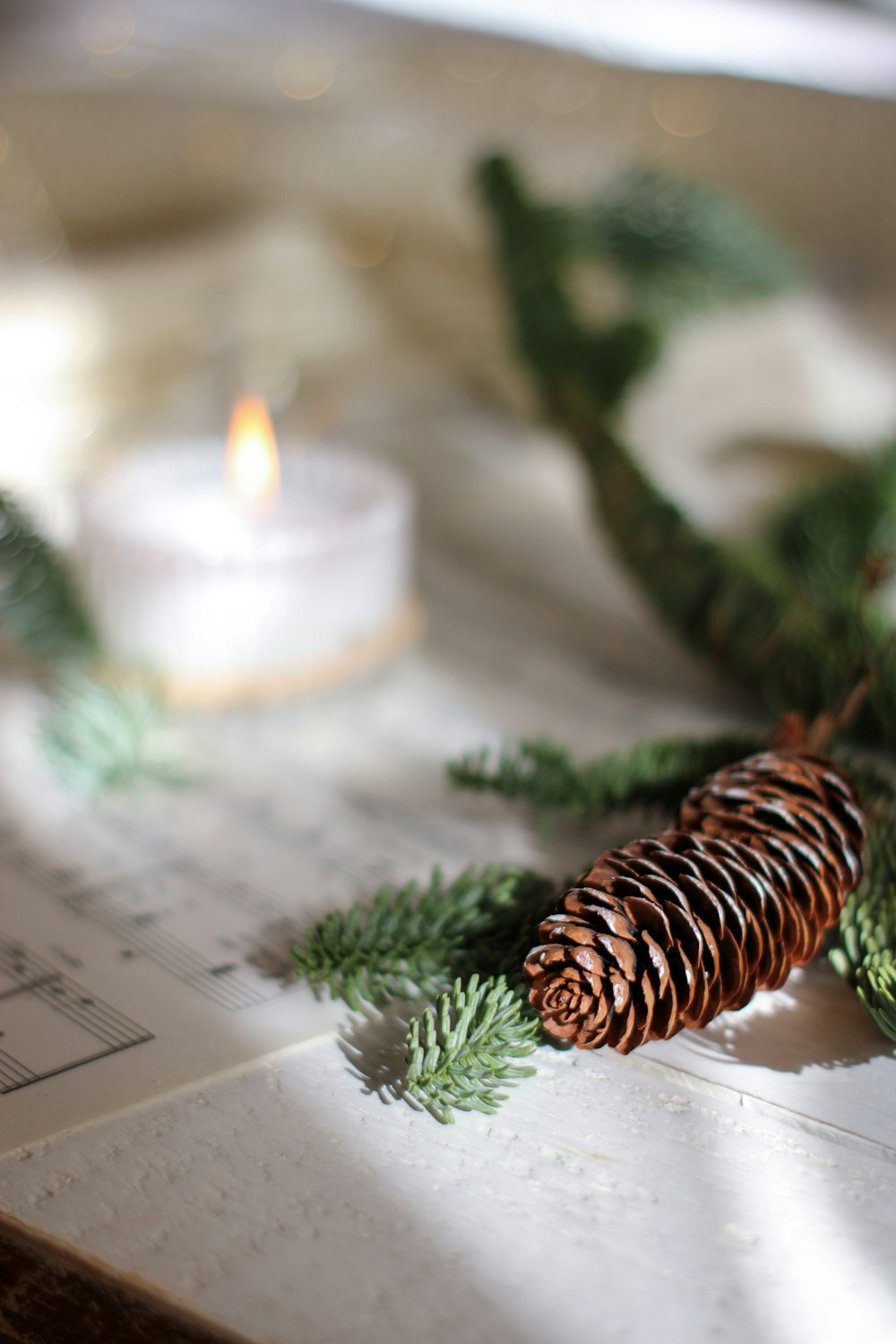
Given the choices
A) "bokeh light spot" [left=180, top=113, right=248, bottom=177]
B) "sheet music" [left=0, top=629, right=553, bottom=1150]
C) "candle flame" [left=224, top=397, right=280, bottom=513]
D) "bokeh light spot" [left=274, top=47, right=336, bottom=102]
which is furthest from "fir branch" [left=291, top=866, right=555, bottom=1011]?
"bokeh light spot" [left=274, top=47, right=336, bottom=102]

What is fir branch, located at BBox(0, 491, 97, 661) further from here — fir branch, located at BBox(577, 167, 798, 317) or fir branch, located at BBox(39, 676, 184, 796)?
fir branch, located at BBox(577, 167, 798, 317)

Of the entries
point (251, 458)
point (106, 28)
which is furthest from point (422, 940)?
point (106, 28)

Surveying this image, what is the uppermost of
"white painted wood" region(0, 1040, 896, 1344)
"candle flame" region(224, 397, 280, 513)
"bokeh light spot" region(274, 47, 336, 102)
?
"bokeh light spot" region(274, 47, 336, 102)

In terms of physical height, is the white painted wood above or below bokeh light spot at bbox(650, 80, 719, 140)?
below

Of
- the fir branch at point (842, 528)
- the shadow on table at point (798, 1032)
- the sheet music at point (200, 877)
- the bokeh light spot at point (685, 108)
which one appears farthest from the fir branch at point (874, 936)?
the bokeh light spot at point (685, 108)

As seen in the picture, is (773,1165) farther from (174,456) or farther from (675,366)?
(675,366)

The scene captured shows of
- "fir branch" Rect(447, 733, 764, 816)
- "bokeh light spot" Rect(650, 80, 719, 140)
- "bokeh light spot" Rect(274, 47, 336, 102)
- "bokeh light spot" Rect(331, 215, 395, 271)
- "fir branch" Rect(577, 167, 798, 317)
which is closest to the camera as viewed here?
"fir branch" Rect(447, 733, 764, 816)

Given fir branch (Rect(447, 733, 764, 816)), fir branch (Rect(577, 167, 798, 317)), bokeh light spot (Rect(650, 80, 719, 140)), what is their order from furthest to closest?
bokeh light spot (Rect(650, 80, 719, 140)) → fir branch (Rect(577, 167, 798, 317)) → fir branch (Rect(447, 733, 764, 816))

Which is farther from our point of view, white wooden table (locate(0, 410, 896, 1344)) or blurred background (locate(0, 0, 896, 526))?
blurred background (locate(0, 0, 896, 526))
